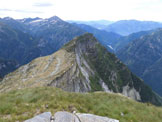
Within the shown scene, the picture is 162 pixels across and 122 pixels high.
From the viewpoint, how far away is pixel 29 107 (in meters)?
16.5

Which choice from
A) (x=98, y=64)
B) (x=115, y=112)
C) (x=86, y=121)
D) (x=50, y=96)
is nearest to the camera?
(x=86, y=121)

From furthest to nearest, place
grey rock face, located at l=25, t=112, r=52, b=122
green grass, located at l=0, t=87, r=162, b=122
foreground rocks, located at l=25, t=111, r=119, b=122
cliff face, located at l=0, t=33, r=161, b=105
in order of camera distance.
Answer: cliff face, located at l=0, t=33, r=161, b=105
green grass, located at l=0, t=87, r=162, b=122
foreground rocks, located at l=25, t=111, r=119, b=122
grey rock face, located at l=25, t=112, r=52, b=122

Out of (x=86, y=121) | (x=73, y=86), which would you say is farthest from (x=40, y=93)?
(x=73, y=86)

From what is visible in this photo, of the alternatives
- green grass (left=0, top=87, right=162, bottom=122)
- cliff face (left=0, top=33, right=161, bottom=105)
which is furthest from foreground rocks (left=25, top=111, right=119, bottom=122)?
cliff face (left=0, top=33, right=161, bottom=105)

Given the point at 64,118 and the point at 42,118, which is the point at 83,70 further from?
the point at 42,118

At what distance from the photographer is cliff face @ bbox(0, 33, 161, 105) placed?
300ft

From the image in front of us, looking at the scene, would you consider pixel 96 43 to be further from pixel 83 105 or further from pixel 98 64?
pixel 83 105

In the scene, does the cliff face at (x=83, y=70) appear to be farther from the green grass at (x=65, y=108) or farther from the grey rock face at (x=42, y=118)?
the grey rock face at (x=42, y=118)

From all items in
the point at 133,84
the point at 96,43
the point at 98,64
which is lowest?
the point at 133,84

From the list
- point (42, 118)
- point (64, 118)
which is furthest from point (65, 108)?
point (42, 118)

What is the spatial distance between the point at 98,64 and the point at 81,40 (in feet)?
104

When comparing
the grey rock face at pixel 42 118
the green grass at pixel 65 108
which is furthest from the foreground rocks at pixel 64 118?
the green grass at pixel 65 108

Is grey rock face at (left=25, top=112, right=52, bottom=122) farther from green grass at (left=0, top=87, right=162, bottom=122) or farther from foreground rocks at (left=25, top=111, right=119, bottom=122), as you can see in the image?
green grass at (left=0, top=87, right=162, bottom=122)

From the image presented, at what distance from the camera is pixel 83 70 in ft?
416
